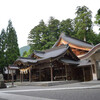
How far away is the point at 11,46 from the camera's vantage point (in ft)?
109

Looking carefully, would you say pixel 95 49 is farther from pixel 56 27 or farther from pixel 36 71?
pixel 56 27

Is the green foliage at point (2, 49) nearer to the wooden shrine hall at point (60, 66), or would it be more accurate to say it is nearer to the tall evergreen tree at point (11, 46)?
the tall evergreen tree at point (11, 46)

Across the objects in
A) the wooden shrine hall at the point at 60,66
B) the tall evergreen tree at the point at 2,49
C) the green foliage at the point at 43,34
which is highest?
the green foliage at the point at 43,34

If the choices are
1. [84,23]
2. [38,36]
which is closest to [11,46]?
[38,36]

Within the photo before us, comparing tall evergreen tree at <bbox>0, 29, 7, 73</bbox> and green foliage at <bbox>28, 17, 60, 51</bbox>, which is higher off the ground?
green foliage at <bbox>28, 17, 60, 51</bbox>

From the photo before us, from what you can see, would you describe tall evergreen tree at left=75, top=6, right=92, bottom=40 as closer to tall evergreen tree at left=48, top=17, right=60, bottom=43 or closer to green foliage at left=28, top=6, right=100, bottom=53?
green foliage at left=28, top=6, right=100, bottom=53

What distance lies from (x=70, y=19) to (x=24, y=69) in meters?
29.6

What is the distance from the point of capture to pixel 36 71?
73.3 ft

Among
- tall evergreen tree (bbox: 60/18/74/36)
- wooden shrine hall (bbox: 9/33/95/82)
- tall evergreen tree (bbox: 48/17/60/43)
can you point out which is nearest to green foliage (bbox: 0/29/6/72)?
wooden shrine hall (bbox: 9/33/95/82)

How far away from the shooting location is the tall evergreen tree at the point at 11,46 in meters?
31.8

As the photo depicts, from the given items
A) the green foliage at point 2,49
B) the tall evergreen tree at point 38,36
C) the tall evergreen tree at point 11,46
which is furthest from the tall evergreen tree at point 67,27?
the green foliage at point 2,49

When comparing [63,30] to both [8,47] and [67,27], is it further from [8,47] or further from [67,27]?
[8,47]

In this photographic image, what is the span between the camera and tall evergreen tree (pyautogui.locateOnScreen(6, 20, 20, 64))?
31.8 metres

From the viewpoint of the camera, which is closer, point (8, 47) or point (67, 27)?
point (8, 47)
